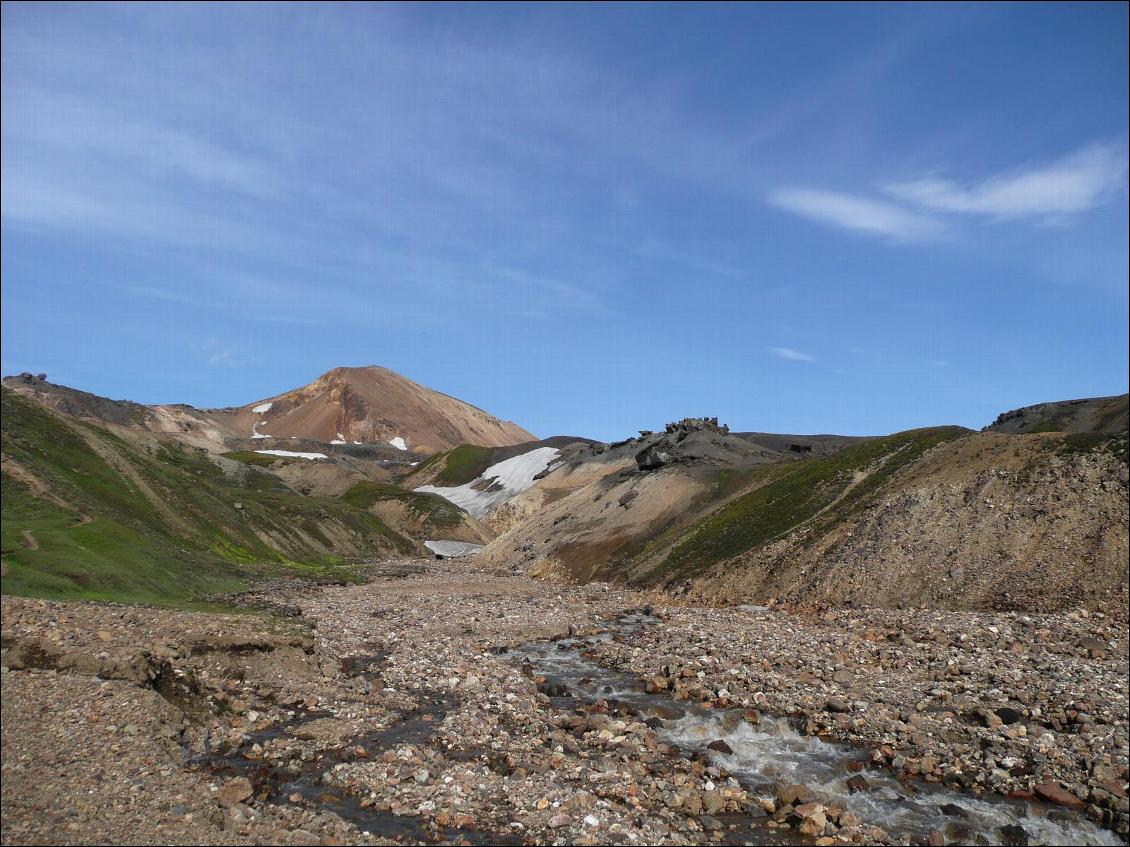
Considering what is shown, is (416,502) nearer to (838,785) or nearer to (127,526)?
(127,526)

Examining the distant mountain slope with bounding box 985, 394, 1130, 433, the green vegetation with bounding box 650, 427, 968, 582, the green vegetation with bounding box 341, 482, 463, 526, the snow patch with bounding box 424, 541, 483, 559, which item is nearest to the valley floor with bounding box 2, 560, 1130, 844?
the green vegetation with bounding box 650, 427, 968, 582

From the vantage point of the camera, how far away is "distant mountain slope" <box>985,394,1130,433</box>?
3568 inches

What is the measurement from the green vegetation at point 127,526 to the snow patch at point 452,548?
20022 mm

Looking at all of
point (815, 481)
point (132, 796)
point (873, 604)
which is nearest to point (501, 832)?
point (132, 796)

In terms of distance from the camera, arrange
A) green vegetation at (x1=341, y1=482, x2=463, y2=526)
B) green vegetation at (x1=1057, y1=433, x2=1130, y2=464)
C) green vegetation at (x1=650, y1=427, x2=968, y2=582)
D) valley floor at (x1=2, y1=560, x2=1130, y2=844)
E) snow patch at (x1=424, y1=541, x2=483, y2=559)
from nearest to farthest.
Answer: valley floor at (x1=2, y1=560, x2=1130, y2=844) < green vegetation at (x1=1057, y1=433, x2=1130, y2=464) < green vegetation at (x1=650, y1=427, x2=968, y2=582) < snow patch at (x1=424, y1=541, x2=483, y2=559) < green vegetation at (x1=341, y1=482, x2=463, y2=526)

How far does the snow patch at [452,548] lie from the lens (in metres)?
115

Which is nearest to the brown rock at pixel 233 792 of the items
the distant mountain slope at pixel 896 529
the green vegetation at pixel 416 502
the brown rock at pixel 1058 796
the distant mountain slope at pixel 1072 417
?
the brown rock at pixel 1058 796

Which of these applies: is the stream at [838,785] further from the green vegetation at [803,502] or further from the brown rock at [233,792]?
the green vegetation at [803,502]

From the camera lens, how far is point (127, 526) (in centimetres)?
4016

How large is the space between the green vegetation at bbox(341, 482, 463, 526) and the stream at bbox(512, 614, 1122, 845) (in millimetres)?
105175

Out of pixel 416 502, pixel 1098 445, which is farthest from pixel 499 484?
pixel 1098 445

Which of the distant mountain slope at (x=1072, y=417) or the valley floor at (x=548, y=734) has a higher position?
the distant mountain slope at (x=1072, y=417)

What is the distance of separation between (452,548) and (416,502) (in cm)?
2416

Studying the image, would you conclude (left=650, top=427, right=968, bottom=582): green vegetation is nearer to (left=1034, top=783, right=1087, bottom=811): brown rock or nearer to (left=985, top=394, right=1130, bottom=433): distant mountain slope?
(left=985, top=394, right=1130, bottom=433): distant mountain slope
